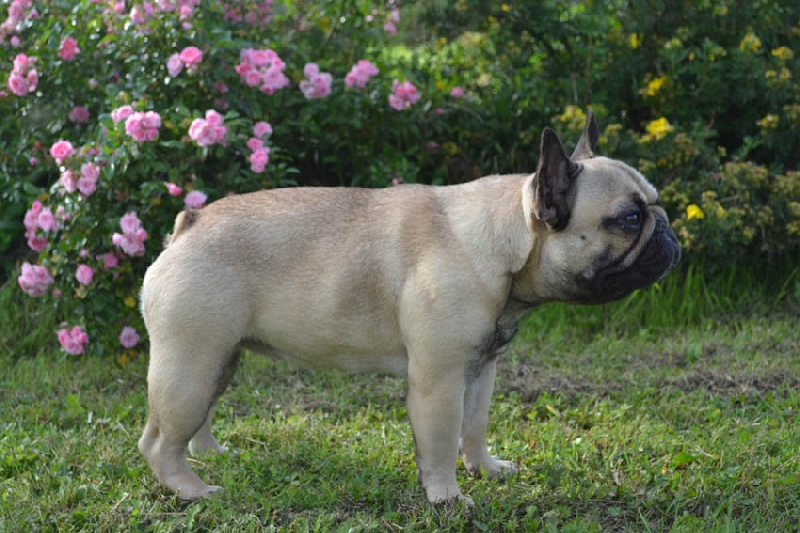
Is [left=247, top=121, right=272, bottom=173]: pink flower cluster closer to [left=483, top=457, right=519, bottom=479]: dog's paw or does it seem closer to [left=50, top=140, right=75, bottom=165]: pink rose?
[left=50, top=140, right=75, bottom=165]: pink rose

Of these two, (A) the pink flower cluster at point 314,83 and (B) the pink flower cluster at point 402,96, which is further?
(B) the pink flower cluster at point 402,96

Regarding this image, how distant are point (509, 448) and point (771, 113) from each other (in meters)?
3.53

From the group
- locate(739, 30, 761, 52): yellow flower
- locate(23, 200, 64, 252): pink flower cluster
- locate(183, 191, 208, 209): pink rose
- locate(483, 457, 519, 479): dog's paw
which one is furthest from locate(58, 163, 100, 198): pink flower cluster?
locate(739, 30, 761, 52): yellow flower

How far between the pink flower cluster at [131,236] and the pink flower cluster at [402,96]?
82.0 inches

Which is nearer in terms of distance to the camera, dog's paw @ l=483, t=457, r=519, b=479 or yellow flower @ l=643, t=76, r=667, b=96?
dog's paw @ l=483, t=457, r=519, b=479

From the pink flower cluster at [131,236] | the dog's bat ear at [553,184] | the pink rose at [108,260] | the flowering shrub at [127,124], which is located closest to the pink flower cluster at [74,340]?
the flowering shrub at [127,124]

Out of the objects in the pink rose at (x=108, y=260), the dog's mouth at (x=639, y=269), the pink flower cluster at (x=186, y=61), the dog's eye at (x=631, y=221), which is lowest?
the pink rose at (x=108, y=260)

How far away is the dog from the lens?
4352 mm

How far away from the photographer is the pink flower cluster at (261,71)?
6.66 m

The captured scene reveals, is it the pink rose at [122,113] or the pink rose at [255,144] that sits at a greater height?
the pink rose at [122,113]

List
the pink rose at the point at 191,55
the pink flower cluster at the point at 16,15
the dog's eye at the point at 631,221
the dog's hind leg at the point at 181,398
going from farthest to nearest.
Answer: the pink flower cluster at the point at 16,15
the pink rose at the point at 191,55
the dog's hind leg at the point at 181,398
the dog's eye at the point at 631,221

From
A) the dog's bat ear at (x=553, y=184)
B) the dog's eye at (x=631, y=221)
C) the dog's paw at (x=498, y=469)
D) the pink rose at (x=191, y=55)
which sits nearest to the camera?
the dog's bat ear at (x=553, y=184)

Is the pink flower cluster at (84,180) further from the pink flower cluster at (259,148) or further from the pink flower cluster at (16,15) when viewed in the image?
the pink flower cluster at (16,15)

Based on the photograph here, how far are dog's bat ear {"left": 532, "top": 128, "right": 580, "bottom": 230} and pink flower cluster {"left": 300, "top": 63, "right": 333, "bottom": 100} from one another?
307 centimetres
